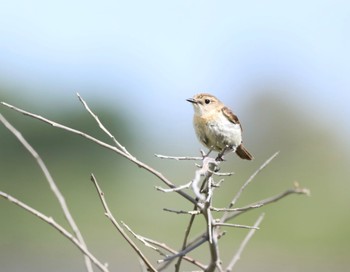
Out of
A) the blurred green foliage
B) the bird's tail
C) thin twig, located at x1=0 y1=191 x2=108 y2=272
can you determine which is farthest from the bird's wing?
the blurred green foliage

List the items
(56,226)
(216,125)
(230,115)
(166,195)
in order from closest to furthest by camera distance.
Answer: (56,226) → (216,125) → (230,115) → (166,195)

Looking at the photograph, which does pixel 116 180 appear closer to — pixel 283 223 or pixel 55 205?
pixel 55 205

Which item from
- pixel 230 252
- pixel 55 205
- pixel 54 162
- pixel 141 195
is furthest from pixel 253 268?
pixel 54 162

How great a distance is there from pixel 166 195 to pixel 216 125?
18109 millimetres

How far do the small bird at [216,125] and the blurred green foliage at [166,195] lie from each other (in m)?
9.60

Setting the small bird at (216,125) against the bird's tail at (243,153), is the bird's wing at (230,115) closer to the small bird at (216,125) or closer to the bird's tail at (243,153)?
the small bird at (216,125)

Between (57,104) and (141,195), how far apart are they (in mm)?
9052

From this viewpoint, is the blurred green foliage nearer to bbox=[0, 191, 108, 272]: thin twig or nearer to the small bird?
the small bird

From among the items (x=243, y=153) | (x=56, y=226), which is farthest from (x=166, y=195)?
(x=56, y=226)

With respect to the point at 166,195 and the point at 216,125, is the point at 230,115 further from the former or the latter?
the point at 166,195

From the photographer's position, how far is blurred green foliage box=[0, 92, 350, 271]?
17.7 m

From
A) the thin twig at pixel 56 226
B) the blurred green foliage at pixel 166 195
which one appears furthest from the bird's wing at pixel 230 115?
the blurred green foliage at pixel 166 195

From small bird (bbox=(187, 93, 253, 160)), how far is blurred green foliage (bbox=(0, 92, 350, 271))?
9.60 metres

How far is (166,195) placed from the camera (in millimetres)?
23562
